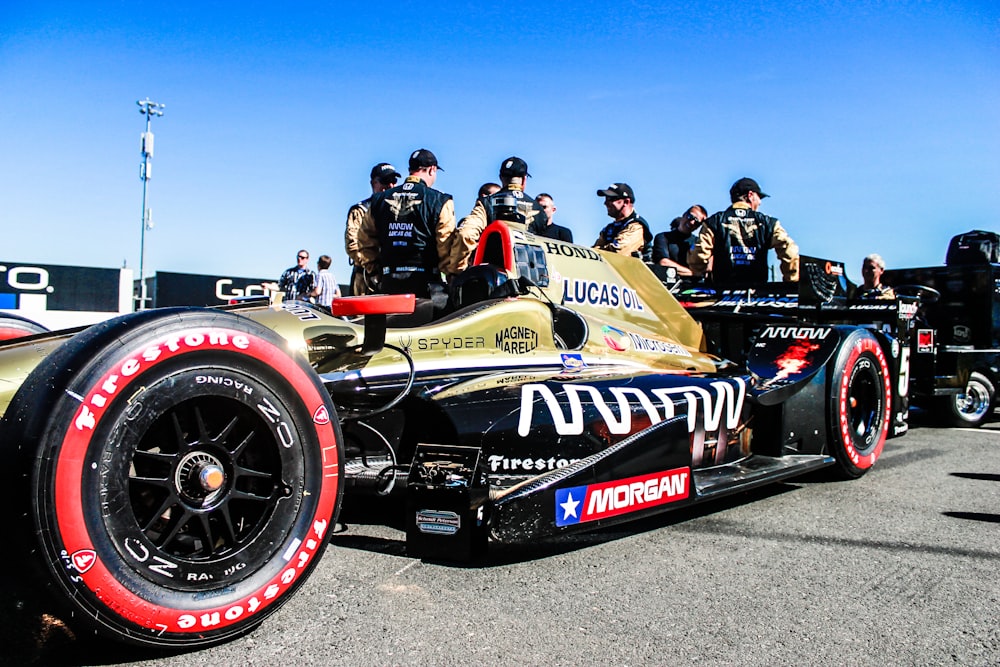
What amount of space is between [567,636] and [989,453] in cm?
508

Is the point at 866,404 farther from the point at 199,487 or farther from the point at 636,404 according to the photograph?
the point at 199,487

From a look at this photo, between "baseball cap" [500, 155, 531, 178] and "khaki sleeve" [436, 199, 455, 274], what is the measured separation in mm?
690

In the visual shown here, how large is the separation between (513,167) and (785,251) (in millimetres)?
2427

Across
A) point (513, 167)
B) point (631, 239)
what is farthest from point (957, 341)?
point (513, 167)

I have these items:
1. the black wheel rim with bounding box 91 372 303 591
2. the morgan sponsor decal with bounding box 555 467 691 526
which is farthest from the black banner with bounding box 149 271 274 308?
the black wheel rim with bounding box 91 372 303 591

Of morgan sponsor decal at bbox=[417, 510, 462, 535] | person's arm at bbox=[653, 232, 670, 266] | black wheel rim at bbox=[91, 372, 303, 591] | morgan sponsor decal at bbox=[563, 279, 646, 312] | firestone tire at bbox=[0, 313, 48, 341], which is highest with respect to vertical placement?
person's arm at bbox=[653, 232, 670, 266]

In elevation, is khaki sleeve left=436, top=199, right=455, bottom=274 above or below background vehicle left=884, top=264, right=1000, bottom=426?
above

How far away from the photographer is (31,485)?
1.76 m

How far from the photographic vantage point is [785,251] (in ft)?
23.0

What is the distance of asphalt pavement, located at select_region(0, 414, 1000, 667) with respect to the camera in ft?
6.85

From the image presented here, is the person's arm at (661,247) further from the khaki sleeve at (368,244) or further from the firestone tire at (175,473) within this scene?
the firestone tire at (175,473)

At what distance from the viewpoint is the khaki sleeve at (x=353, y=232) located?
21.8 feet

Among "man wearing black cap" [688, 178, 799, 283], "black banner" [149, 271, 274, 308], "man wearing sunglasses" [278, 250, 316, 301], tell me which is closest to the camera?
"man wearing black cap" [688, 178, 799, 283]

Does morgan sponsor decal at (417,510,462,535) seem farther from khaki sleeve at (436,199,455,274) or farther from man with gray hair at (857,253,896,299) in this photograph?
man with gray hair at (857,253,896,299)
